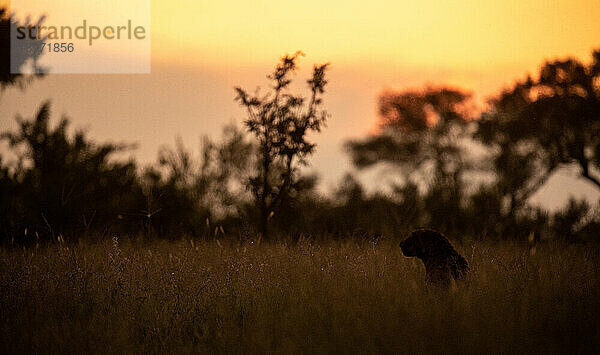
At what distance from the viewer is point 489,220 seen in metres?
15.2

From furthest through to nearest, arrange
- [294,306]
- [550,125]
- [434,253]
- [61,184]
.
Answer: [550,125] < [61,184] < [434,253] < [294,306]

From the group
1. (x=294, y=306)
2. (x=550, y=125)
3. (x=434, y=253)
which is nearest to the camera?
(x=294, y=306)

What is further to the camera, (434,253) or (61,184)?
(61,184)

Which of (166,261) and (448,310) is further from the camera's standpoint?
(166,261)

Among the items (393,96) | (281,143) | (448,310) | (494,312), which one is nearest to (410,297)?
(448,310)

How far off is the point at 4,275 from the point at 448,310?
571 centimetres

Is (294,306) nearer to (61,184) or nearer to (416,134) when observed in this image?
(61,184)

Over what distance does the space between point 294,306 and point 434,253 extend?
179 cm

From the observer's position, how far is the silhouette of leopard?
6934mm

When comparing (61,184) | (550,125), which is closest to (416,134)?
(550,125)

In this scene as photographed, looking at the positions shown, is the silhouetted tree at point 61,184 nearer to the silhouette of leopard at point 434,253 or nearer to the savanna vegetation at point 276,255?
the savanna vegetation at point 276,255

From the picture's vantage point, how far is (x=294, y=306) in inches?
253

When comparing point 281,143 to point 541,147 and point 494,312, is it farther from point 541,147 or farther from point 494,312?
point 541,147

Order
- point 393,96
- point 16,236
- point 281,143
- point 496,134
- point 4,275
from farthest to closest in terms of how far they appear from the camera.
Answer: point 393,96 < point 496,134 < point 16,236 < point 281,143 < point 4,275
